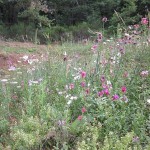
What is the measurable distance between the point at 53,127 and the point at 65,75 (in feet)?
4.28

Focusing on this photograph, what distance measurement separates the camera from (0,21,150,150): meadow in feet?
11.8

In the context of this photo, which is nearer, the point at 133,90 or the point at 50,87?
the point at 133,90

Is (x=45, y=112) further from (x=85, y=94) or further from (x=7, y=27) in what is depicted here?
(x=7, y=27)

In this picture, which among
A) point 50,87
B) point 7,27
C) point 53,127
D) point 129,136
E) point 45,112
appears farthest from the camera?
point 7,27

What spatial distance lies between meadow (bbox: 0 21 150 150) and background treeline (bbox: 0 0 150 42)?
15.6 meters

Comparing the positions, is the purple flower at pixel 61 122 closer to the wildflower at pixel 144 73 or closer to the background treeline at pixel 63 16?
the wildflower at pixel 144 73

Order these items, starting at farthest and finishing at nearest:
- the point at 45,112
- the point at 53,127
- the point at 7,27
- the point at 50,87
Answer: the point at 7,27 → the point at 50,87 → the point at 45,112 → the point at 53,127

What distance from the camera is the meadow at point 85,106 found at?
142 inches

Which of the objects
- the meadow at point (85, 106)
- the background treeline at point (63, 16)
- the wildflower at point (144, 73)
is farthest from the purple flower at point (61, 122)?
the background treeline at point (63, 16)

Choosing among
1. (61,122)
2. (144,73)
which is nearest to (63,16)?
(144,73)

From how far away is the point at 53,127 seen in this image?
12.0 feet

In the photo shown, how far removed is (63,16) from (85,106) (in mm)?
22943

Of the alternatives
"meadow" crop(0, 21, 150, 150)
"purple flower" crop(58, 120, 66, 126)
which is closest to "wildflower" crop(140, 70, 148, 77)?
"meadow" crop(0, 21, 150, 150)

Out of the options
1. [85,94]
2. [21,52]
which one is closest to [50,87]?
[85,94]
